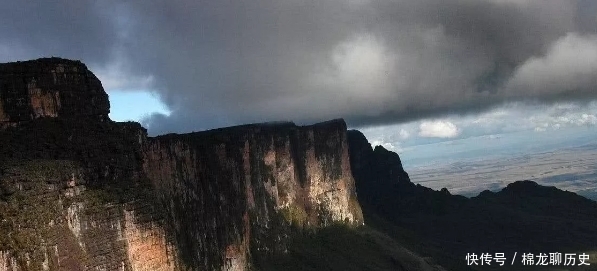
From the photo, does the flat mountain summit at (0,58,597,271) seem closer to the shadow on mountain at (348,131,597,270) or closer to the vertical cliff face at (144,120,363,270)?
the vertical cliff face at (144,120,363,270)

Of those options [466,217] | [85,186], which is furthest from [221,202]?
[466,217]

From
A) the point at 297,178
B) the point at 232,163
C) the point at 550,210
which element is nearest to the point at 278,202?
the point at 297,178

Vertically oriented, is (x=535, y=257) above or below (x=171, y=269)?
below

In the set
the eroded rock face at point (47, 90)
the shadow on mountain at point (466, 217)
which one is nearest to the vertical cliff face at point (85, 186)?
the eroded rock face at point (47, 90)

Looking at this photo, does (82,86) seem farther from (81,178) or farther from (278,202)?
(278,202)

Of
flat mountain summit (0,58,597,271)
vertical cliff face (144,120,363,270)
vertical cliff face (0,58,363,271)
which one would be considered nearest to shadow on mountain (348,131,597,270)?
flat mountain summit (0,58,597,271)

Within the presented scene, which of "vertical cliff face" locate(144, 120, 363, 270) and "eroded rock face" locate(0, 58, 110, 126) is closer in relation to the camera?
"eroded rock face" locate(0, 58, 110, 126)
